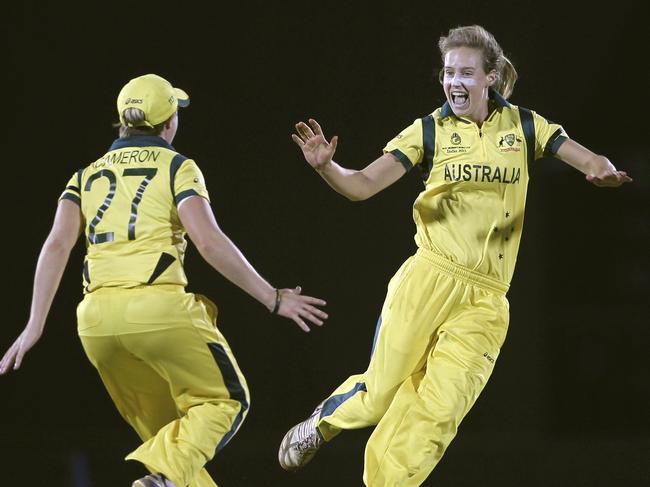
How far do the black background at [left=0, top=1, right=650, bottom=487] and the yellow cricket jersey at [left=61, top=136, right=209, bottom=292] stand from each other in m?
2.17

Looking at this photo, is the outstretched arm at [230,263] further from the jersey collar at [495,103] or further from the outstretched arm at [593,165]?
the outstretched arm at [593,165]

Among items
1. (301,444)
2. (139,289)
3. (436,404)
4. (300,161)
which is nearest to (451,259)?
(436,404)

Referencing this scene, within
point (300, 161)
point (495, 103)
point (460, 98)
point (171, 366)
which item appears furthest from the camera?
point (300, 161)

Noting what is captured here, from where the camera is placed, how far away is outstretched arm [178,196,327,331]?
3.16 meters

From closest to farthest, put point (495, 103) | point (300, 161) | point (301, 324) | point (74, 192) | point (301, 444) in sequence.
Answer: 1. point (301, 324)
2. point (74, 192)
3. point (495, 103)
4. point (301, 444)
5. point (300, 161)

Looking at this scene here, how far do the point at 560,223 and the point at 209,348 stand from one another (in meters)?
2.93

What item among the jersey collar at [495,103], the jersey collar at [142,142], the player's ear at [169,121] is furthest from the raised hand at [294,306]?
the jersey collar at [495,103]

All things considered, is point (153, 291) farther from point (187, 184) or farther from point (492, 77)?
point (492, 77)

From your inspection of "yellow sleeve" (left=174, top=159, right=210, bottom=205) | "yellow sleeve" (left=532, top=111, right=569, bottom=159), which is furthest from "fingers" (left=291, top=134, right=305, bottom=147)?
"yellow sleeve" (left=532, top=111, right=569, bottom=159)

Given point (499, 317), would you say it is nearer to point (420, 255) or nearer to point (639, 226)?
point (420, 255)

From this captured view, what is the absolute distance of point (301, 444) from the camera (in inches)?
151

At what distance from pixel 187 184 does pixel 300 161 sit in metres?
2.29

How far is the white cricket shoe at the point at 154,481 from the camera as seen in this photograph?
3193 millimetres

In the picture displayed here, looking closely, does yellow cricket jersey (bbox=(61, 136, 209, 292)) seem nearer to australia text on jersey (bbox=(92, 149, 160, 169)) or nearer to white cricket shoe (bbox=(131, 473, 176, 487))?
australia text on jersey (bbox=(92, 149, 160, 169))
